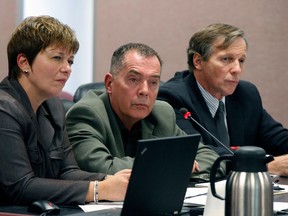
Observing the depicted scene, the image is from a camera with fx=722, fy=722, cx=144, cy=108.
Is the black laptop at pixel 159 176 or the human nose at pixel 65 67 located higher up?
the human nose at pixel 65 67

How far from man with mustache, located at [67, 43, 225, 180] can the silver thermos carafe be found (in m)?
0.97

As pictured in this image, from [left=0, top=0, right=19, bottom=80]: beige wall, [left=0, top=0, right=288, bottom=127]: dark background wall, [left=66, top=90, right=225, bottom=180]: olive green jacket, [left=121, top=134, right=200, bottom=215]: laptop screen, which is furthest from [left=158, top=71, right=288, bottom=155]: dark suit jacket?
[left=0, top=0, right=19, bottom=80]: beige wall

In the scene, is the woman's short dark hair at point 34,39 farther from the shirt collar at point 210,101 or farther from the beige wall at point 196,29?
the beige wall at point 196,29

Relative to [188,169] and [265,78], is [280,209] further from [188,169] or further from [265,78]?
[265,78]

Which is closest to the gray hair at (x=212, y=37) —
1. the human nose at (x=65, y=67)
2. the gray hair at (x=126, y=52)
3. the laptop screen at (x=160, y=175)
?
the gray hair at (x=126, y=52)

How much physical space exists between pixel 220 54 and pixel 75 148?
47.9 inches

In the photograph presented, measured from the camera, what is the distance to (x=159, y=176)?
80.4 inches

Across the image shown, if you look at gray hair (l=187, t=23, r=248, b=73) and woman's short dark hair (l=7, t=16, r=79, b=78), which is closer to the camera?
woman's short dark hair (l=7, t=16, r=79, b=78)

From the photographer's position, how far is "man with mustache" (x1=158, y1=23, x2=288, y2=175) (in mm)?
3670

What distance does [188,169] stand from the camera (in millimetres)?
2191

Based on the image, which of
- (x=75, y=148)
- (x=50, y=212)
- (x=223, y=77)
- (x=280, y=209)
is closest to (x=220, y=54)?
(x=223, y=77)

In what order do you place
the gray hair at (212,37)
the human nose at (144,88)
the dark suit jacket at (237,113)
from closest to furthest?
the human nose at (144,88) < the dark suit jacket at (237,113) < the gray hair at (212,37)

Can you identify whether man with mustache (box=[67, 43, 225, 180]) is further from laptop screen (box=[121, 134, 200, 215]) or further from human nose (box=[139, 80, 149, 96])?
laptop screen (box=[121, 134, 200, 215])

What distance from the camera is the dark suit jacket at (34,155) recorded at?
Result: 7.74 ft
